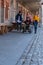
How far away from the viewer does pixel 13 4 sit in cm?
2975

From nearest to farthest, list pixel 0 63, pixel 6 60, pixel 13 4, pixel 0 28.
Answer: pixel 0 63, pixel 6 60, pixel 0 28, pixel 13 4

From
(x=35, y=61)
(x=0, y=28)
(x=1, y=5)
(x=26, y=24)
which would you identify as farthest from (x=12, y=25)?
(x=35, y=61)

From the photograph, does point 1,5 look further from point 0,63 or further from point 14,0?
point 0,63

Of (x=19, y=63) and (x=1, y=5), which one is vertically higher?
(x=1, y=5)

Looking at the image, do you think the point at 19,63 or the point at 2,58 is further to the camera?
the point at 2,58

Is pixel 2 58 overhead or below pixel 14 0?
below

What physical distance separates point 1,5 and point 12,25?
3.54 meters

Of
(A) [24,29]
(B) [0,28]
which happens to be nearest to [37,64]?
(B) [0,28]

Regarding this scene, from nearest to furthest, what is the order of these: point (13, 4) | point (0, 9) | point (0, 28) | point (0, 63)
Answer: point (0, 63)
point (0, 28)
point (0, 9)
point (13, 4)

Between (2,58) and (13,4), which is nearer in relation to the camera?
(2,58)

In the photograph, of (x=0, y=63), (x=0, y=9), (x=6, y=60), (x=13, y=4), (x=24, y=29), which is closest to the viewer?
(x=0, y=63)

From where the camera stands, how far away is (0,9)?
71.5ft

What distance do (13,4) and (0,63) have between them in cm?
2165

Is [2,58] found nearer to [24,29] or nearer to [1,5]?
[1,5]
